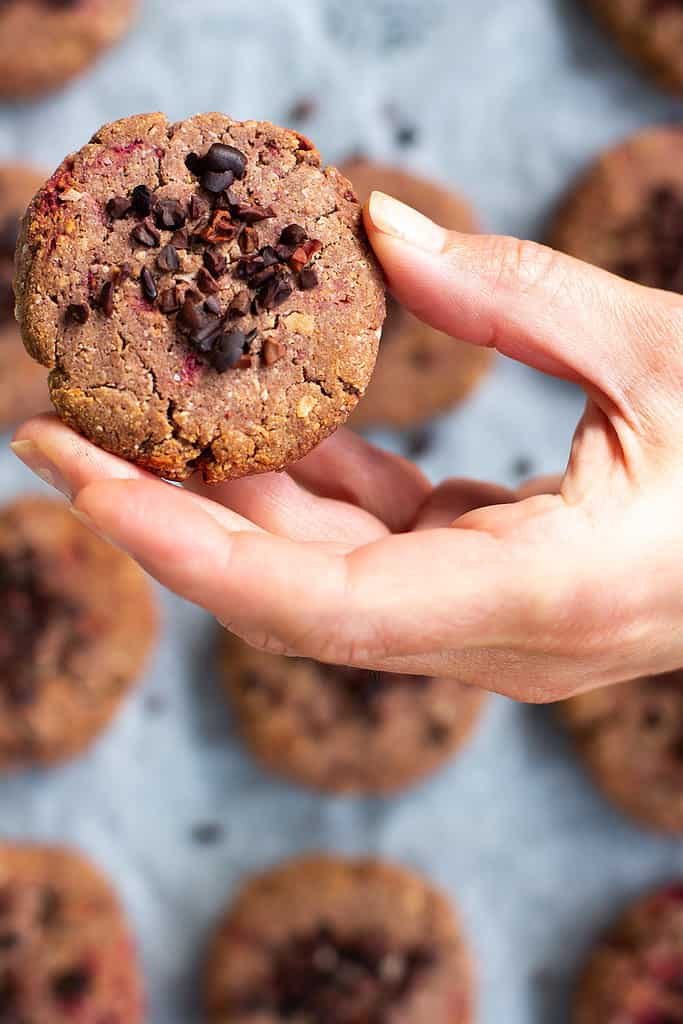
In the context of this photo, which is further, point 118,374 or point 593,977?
point 593,977

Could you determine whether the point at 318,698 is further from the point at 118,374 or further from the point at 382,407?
the point at 118,374

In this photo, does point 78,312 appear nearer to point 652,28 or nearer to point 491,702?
point 491,702

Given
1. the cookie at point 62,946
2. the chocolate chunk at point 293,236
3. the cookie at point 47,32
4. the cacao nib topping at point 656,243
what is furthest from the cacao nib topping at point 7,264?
the cacao nib topping at point 656,243

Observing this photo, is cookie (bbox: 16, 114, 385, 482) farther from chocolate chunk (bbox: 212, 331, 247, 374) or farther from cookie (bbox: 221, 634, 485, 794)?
cookie (bbox: 221, 634, 485, 794)

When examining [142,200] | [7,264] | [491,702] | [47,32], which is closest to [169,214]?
[142,200]

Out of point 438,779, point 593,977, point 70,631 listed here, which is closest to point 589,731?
point 438,779
